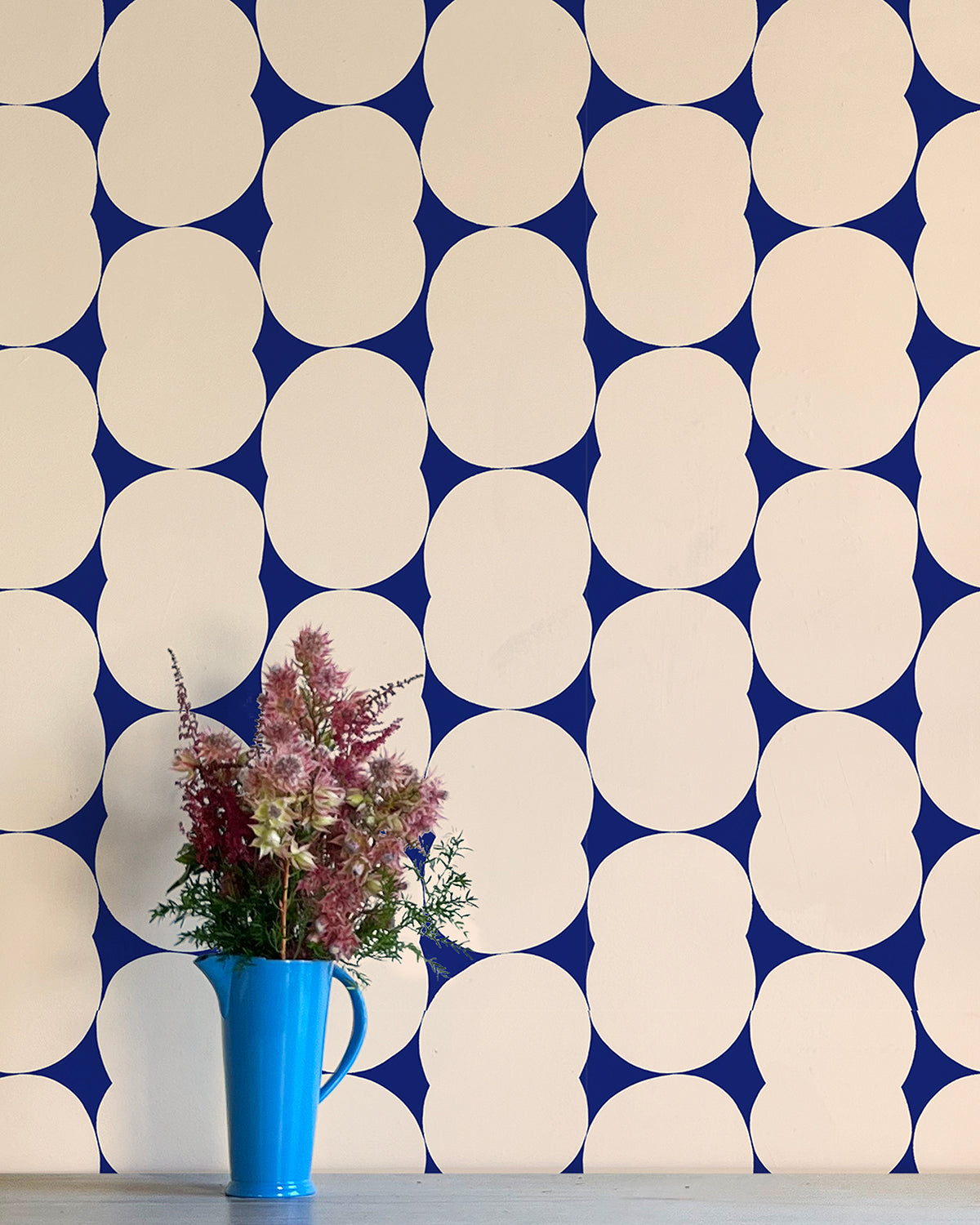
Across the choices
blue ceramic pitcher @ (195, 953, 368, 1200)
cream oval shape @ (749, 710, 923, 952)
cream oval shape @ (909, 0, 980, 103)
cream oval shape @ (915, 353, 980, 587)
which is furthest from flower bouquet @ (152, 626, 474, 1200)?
cream oval shape @ (909, 0, 980, 103)

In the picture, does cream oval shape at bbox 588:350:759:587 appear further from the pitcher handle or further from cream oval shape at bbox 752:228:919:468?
the pitcher handle

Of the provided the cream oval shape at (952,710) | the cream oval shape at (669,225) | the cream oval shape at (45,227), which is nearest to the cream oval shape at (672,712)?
the cream oval shape at (952,710)

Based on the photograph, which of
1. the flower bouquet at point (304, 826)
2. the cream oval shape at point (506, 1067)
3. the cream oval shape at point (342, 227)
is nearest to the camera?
the flower bouquet at point (304, 826)

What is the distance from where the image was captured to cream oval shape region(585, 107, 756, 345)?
3.96 feet

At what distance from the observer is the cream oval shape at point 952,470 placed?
46.8 inches

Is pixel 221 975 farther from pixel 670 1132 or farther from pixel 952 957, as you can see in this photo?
pixel 952 957

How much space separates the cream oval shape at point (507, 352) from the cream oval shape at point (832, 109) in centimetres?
24

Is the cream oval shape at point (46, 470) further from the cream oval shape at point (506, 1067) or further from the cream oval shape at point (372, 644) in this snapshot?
the cream oval shape at point (506, 1067)

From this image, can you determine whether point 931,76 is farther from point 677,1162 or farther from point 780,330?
point 677,1162

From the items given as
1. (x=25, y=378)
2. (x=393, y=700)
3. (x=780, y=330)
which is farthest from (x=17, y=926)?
(x=780, y=330)

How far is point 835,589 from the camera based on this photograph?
1183mm

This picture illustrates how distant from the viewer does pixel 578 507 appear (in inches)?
46.7

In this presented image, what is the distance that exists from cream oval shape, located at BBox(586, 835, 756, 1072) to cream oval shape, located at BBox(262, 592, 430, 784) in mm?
227

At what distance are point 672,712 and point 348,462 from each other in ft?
1.31
